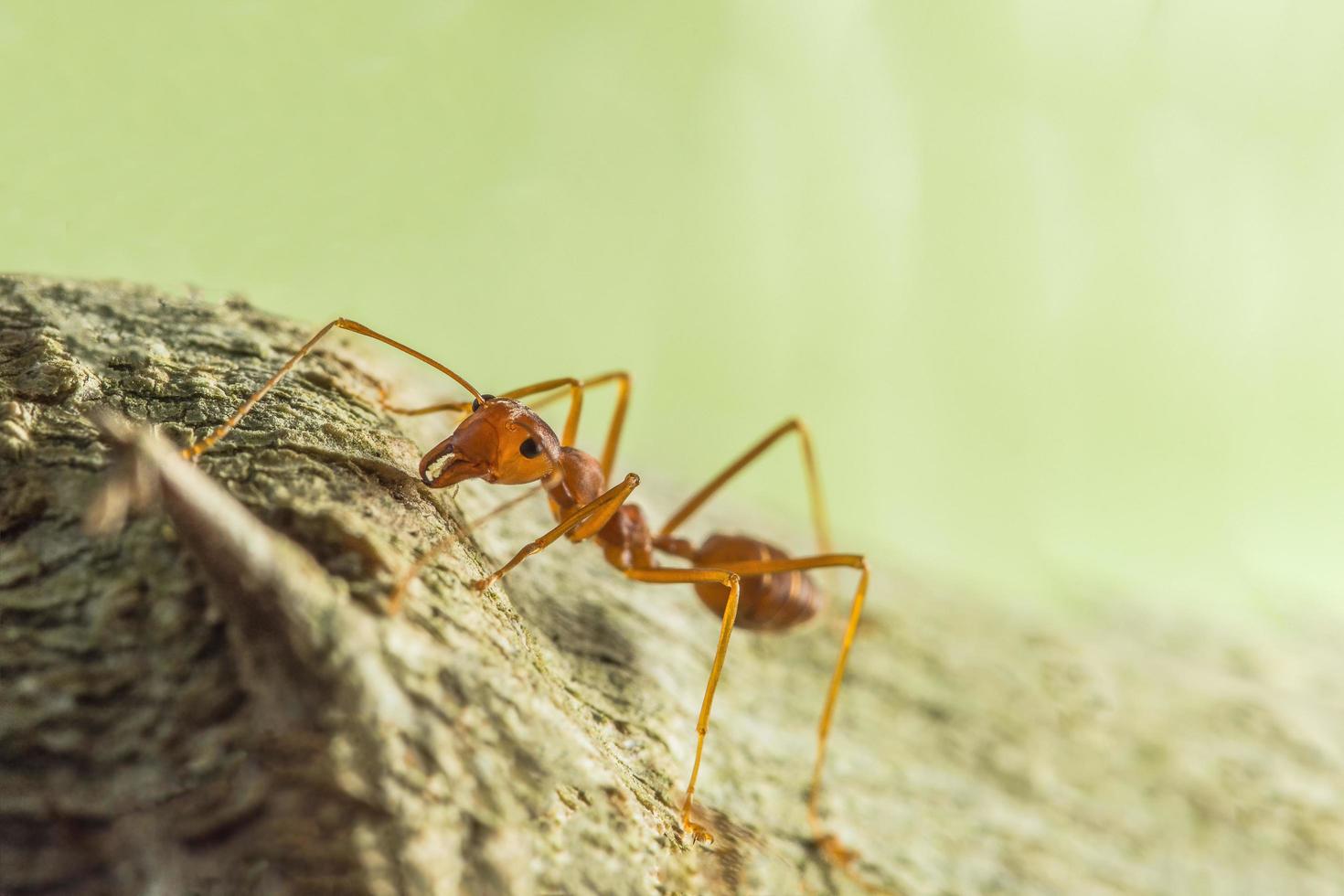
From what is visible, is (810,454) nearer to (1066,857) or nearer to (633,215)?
(1066,857)

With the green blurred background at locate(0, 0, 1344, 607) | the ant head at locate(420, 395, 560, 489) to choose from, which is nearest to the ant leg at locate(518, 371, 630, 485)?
the ant head at locate(420, 395, 560, 489)

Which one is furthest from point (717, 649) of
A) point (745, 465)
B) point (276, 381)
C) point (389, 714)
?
point (389, 714)

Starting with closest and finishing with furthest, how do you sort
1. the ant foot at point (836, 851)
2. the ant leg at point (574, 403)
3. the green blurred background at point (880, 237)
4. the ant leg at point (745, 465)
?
the ant foot at point (836, 851) < the ant leg at point (574, 403) < the ant leg at point (745, 465) < the green blurred background at point (880, 237)

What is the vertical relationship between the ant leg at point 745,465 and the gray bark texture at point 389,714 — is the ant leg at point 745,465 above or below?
above

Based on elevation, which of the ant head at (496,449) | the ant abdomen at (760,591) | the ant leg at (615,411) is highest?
the ant leg at (615,411)

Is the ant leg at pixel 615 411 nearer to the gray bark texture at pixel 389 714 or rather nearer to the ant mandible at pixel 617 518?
the ant mandible at pixel 617 518

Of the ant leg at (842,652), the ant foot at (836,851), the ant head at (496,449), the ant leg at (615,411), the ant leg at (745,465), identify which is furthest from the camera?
the ant leg at (745,465)

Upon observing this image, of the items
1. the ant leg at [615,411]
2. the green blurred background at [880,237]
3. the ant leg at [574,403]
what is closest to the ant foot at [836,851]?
the ant leg at [574,403]

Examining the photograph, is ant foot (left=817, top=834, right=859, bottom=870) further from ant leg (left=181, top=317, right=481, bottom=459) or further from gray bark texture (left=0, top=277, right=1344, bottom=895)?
ant leg (left=181, top=317, right=481, bottom=459)

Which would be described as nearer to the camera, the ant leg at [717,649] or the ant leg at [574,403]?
the ant leg at [717,649]
